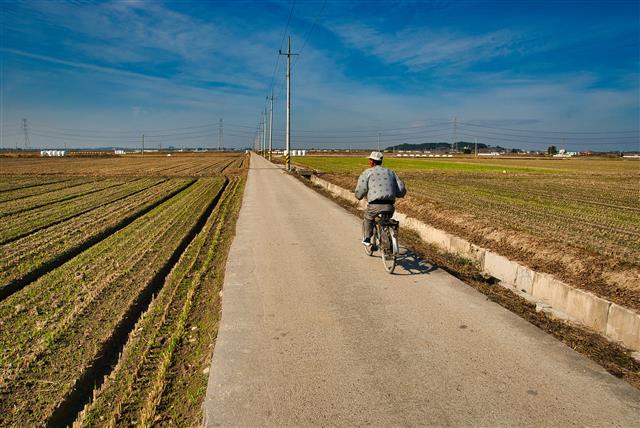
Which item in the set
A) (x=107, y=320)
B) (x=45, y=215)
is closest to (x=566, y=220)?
(x=107, y=320)

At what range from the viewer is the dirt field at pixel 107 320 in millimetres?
3707

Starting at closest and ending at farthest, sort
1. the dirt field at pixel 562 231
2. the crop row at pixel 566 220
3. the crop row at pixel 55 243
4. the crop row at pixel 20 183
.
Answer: the dirt field at pixel 562 231, the crop row at pixel 55 243, the crop row at pixel 566 220, the crop row at pixel 20 183

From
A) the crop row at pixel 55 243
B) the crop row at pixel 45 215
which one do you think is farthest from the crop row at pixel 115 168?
the crop row at pixel 55 243

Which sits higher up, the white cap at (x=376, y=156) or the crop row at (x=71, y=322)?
the white cap at (x=376, y=156)

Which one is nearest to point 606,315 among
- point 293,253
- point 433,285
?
point 433,285

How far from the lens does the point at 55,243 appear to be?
9750mm

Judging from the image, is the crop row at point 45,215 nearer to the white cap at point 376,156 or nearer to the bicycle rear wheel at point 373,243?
the bicycle rear wheel at point 373,243

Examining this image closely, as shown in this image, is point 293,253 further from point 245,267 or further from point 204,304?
point 204,304

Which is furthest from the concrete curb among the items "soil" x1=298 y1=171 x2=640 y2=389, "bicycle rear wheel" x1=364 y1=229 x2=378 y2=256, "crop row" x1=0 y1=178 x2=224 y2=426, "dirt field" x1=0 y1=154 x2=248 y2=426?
"crop row" x1=0 y1=178 x2=224 y2=426

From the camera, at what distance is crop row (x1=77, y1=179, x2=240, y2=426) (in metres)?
3.55

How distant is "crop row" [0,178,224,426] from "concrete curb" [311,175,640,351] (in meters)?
5.84

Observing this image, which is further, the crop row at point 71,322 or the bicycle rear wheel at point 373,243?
the bicycle rear wheel at point 373,243

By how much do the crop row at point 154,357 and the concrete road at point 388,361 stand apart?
0.45 meters

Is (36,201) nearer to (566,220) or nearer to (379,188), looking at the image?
(379,188)
